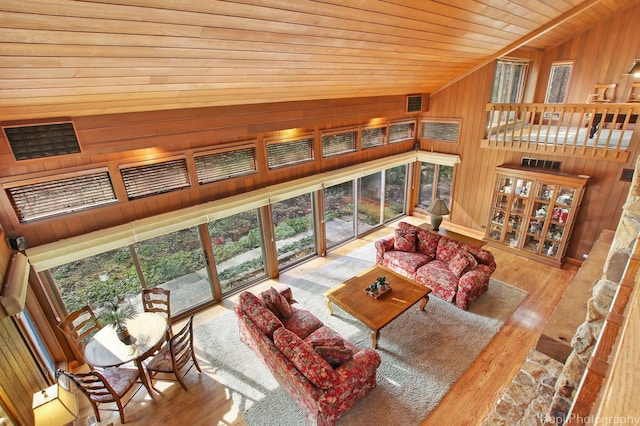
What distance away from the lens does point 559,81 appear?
6746 millimetres

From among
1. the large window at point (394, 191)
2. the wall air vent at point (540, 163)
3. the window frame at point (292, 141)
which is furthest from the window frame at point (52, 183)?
the wall air vent at point (540, 163)

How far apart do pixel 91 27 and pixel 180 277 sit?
3.69m

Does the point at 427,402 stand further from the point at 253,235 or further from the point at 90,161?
the point at 90,161

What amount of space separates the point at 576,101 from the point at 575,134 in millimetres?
1600

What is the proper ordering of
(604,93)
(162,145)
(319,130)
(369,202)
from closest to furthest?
(162,145)
(319,130)
(604,93)
(369,202)

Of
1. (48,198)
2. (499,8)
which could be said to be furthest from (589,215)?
(48,198)

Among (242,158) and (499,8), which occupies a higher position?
(499,8)

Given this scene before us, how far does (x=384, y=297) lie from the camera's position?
4477 mm

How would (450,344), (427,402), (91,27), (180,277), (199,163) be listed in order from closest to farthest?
(91,27)
(427,402)
(450,344)
(199,163)
(180,277)

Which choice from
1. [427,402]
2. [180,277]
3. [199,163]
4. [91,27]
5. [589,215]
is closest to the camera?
[91,27]

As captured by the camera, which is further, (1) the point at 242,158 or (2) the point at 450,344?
(1) the point at 242,158

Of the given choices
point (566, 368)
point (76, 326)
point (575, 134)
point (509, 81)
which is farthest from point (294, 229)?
point (509, 81)

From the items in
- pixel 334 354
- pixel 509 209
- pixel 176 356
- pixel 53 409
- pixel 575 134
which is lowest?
pixel 176 356

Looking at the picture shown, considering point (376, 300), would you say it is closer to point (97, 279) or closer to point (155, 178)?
point (155, 178)
